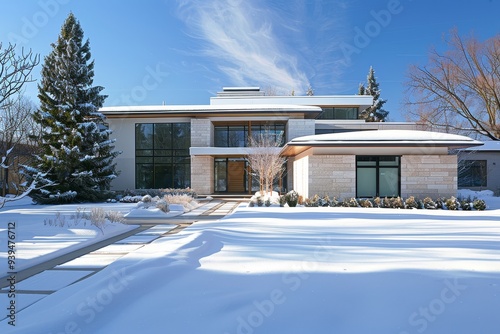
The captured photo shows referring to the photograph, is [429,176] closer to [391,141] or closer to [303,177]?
[391,141]

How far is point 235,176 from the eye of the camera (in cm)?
2525

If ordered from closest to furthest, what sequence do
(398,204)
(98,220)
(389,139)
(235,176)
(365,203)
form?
(98,220), (398,204), (365,203), (389,139), (235,176)

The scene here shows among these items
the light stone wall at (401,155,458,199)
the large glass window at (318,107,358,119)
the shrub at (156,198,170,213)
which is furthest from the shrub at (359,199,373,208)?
the large glass window at (318,107,358,119)

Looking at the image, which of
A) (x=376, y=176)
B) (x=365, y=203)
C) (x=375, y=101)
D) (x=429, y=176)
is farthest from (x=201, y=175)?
(x=375, y=101)

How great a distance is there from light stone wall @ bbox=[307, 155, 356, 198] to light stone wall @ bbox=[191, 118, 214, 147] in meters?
10.5

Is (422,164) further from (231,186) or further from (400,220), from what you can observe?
(231,186)

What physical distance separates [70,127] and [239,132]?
12126 millimetres

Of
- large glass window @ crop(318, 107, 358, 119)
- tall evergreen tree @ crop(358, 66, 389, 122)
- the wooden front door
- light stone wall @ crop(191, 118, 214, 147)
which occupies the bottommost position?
the wooden front door

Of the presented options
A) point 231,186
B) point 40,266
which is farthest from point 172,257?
point 231,186

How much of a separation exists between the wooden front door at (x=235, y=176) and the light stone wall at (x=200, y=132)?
290 centimetres

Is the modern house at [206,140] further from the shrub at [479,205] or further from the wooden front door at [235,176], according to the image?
the shrub at [479,205]

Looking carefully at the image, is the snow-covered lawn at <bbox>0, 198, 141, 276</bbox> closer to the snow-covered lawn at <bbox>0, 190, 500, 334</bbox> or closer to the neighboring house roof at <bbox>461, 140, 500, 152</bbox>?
the snow-covered lawn at <bbox>0, 190, 500, 334</bbox>

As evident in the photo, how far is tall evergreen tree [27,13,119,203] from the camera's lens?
1805 centimetres

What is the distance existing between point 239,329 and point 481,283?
3175 mm
